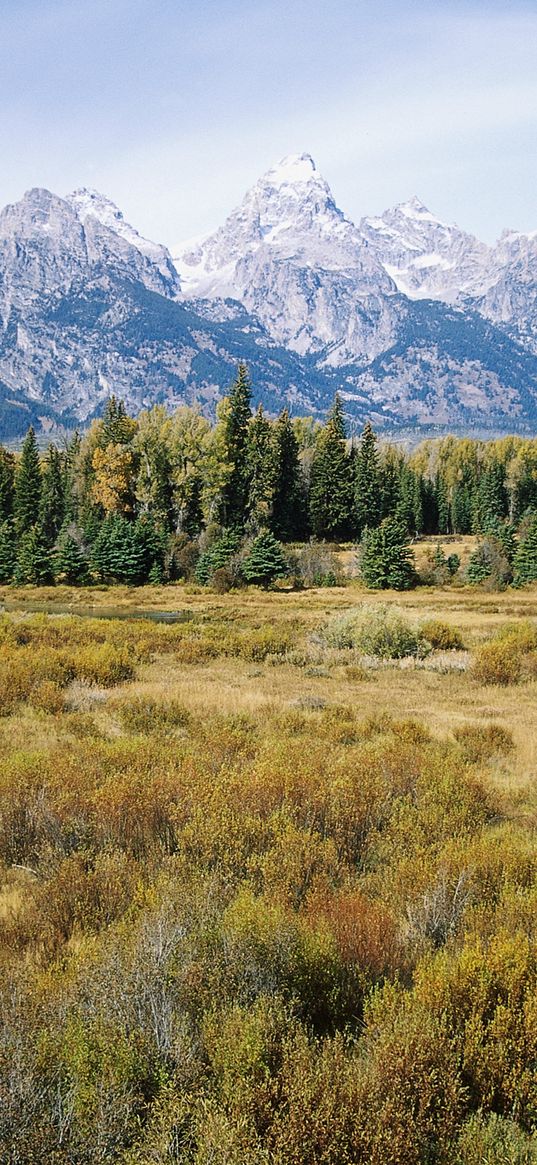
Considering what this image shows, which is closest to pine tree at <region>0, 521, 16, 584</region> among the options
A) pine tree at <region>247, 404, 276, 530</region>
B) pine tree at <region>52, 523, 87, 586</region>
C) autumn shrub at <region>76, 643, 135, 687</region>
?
pine tree at <region>52, 523, 87, 586</region>

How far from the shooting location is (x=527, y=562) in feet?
186

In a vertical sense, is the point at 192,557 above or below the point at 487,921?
above

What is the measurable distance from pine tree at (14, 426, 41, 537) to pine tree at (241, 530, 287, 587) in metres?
24.9

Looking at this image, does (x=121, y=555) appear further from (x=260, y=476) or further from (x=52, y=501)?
(x=52, y=501)

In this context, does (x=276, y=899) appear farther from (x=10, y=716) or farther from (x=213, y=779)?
(x=10, y=716)

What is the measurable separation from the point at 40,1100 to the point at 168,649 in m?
20.4

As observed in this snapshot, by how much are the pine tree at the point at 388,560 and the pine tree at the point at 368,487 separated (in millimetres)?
16945

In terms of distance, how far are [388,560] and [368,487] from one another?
21195mm

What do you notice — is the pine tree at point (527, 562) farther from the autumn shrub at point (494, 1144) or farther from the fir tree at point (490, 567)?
the autumn shrub at point (494, 1144)

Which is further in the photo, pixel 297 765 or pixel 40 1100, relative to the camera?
pixel 297 765

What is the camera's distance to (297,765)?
848 centimetres

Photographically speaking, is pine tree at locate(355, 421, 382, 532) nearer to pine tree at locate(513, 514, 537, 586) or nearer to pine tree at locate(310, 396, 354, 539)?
pine tree at locate(310, 396, 354, 539)

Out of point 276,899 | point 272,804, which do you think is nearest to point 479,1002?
point 276,899

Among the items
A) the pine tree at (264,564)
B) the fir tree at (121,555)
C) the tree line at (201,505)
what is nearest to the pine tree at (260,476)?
the tree line at (201,505)
